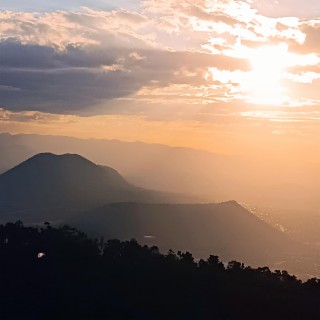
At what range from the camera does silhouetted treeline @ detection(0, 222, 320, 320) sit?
7594cm

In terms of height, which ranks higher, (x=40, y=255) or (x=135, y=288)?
(x=40, y=255)

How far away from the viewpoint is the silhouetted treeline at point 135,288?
249 ft

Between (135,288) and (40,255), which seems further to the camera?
(40,255)

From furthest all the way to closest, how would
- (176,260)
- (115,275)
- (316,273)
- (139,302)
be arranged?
1. (316,273)
2. (176,260)
3. (115,275)
4. (139,302)

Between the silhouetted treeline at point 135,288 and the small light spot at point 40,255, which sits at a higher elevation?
the small light spot at point 40,255

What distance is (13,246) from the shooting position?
109m

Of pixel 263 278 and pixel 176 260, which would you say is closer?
pixel 263 278

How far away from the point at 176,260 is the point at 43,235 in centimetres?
3371

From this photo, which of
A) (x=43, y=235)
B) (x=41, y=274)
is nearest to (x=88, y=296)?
(x=41, y=274)

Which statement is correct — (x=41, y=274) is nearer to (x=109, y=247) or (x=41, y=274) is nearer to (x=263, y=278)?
(x=109, y=247)

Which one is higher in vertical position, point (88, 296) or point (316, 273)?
point (88, 296)

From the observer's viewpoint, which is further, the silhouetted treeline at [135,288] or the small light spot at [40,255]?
the small light spot at [40,255]

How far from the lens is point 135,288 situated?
84.2 meters

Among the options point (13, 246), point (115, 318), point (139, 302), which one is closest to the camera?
point (115, 318)
